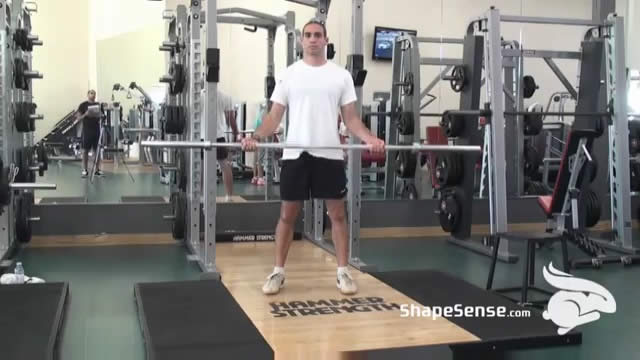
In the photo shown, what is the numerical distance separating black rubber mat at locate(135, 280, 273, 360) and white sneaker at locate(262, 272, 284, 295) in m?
0.21

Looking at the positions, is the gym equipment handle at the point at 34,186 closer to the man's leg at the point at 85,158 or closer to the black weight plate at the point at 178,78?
the man's leg at the point at 85,158

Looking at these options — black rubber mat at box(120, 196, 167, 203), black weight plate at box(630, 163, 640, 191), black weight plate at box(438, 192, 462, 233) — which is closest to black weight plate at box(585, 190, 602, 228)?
black weight plate at box(438, 192, 462, 233)

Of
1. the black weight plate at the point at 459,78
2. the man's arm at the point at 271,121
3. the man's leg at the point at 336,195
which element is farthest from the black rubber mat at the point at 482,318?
the black weight plate at the point at 459,78

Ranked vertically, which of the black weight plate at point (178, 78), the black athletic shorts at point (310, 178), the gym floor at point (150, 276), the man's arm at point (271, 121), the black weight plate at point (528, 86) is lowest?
the gym floor at point (150, 276)

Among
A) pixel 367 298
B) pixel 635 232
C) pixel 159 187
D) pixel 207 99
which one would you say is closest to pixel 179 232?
pixel 159 187

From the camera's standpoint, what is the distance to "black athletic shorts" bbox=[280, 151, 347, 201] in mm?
3422

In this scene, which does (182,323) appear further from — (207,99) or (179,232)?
(179,232)

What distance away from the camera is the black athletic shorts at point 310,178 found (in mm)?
3422

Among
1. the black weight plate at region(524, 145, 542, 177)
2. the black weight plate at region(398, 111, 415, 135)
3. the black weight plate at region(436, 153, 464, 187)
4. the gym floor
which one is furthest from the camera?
the black weight plate at region(524, 145, 542, 177)

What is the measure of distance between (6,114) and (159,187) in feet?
4.91

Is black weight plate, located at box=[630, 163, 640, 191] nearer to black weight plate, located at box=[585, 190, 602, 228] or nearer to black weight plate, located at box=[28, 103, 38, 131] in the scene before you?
black weight plate, located at box=[585, 190, 602, 228]

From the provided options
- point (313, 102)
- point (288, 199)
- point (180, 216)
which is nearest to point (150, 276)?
point (180, 216)

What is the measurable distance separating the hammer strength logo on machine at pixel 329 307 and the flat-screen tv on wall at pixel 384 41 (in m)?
3.97

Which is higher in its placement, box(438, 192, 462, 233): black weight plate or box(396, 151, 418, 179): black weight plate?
box(396, 151, 418, 179): black weight plate
